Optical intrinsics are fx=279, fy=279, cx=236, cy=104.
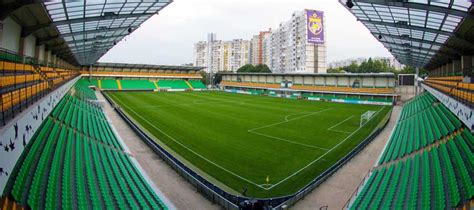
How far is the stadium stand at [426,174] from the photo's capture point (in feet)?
28.2

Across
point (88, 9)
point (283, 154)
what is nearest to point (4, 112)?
point (88, 9)

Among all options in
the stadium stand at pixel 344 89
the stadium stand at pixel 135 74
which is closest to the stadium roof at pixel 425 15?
the stadium stand at pixel 344 89

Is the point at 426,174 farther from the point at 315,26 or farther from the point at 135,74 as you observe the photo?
the point at 315,26

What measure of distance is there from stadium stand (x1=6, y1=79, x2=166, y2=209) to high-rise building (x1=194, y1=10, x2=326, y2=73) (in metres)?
74.1

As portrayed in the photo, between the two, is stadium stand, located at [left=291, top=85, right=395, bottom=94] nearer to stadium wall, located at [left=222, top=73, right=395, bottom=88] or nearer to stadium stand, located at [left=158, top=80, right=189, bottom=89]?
stadium wall, located at [left=222, top=73, right=395, bottom=88]

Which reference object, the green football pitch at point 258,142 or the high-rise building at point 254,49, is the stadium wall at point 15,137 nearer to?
the green football pitch at point 258,142

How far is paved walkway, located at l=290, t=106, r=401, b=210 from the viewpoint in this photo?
11.4m

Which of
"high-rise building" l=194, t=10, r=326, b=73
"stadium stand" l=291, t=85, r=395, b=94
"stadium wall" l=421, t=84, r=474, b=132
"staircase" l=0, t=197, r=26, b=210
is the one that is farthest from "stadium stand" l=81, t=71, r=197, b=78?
"stadium wall" l=421, t=84, r=474, b=132

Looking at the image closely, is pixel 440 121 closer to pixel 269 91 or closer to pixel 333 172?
pixel 333 172

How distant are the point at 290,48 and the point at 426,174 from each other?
88.2 metres

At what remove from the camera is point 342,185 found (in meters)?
13.2

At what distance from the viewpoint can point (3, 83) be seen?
809 centimetres

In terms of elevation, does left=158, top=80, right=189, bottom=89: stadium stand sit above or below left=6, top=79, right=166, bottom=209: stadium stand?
above

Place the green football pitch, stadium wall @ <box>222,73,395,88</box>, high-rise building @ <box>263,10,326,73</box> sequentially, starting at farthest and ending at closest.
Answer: high-rise building @ <box>263,10,326,73</box>, stadium wall @ <box>222,73,395,88</box>, the green football pitch
